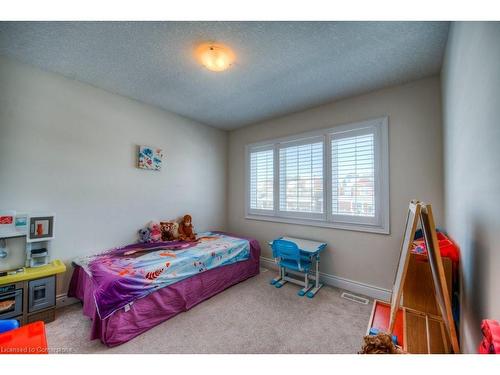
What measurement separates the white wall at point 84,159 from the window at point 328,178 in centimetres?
147

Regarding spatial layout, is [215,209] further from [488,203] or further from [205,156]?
[488,203]

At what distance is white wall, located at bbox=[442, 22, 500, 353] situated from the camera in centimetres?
84

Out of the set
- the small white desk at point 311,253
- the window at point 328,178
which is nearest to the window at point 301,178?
the window at point 328,178

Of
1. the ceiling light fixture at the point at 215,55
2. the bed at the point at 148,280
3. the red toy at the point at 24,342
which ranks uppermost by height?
the ceiling light fixture at the point at 215,55

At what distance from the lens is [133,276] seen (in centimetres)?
188

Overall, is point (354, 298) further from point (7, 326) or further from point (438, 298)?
point (7, 326)

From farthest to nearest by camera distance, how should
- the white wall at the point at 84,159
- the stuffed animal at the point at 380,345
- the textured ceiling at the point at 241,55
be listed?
the white wall at the point at 84,159 < the textured ceiling at the point at 241,55 < the stuffed animal at the point at 380,345

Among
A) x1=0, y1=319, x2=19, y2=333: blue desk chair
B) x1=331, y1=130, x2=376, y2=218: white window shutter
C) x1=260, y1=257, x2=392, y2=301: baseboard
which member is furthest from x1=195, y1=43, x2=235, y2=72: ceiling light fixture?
x1=260, y1=257, x2=392, y2=301: baseboard

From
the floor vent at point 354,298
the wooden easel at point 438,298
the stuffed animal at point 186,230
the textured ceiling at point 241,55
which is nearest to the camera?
the wooden easel at point 438,298

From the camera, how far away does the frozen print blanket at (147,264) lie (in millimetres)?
1740

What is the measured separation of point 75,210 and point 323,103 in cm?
348

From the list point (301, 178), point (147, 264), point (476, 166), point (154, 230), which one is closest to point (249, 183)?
point (301, 178)

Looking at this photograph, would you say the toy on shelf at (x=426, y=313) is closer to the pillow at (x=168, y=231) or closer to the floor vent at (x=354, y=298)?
the floor vent at (x=354, y=298)

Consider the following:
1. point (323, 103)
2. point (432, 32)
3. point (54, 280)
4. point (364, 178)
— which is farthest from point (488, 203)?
point (54, 280)
